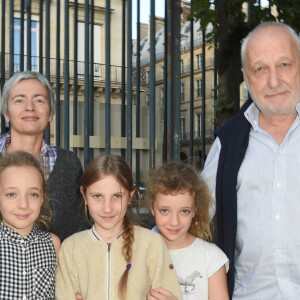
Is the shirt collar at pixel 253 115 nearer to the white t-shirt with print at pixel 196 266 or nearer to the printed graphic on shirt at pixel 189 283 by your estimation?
the white t-shirt with print at pixel 196 266

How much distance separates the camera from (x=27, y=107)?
2434mm

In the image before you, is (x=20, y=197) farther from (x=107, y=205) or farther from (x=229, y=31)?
(x=229, y=31)

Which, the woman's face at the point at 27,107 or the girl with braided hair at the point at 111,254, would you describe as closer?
the girl with braided hair at the point at 111,254

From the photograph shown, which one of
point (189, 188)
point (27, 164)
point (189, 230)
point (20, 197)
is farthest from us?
point (189, 230)

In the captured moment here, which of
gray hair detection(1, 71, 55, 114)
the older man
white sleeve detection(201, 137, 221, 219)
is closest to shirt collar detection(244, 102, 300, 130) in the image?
the older man

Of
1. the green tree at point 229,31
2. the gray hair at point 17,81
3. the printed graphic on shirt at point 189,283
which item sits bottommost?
the printed graphic on shirt at point 189,283

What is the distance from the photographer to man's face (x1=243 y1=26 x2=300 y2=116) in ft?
7.37

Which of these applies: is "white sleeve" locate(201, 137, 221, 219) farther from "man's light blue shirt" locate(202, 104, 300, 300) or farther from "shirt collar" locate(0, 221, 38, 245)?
→ "shirt collar" locate(0, 221, 38, 245)

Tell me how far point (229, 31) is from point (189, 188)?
1714 mm

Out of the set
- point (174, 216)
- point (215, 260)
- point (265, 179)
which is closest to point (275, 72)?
point (265, 179)

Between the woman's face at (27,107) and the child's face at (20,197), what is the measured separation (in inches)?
13.0

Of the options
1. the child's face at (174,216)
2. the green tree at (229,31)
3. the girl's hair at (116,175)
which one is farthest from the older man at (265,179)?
the green tree at (229,31)

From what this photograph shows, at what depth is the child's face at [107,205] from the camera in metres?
2.19

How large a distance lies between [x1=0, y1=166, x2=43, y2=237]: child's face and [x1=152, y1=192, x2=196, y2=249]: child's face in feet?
1.95
